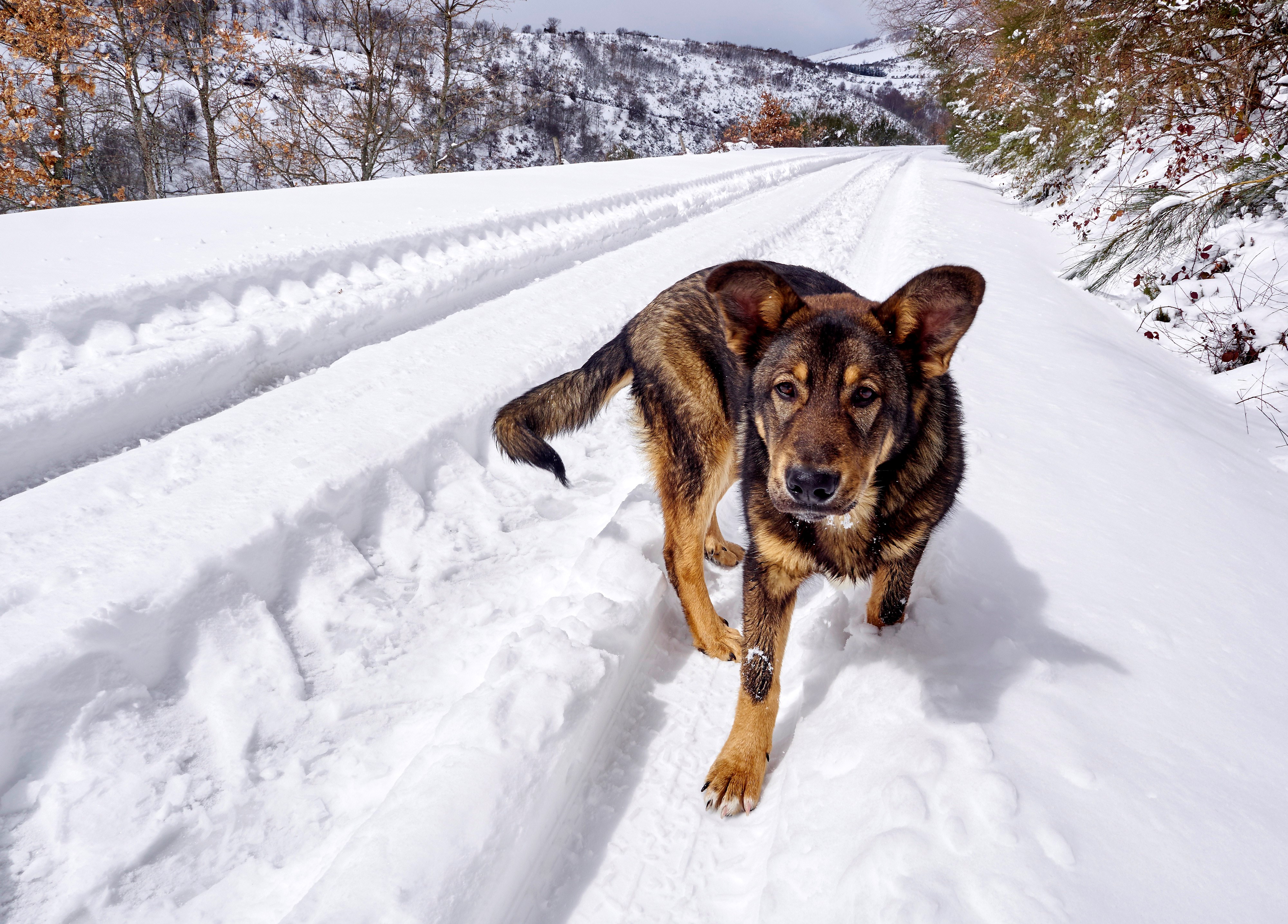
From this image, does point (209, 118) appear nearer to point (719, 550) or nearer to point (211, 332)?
point (211, 332)

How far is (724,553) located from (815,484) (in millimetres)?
1473

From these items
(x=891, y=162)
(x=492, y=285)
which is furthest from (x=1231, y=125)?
(x=891, y=162)

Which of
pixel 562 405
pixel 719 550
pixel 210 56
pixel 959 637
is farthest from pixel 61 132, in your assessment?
pixel 959 637

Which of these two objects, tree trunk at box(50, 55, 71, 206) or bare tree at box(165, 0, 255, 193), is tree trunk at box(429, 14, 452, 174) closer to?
bare tree at box(165, 0, 255, 193)

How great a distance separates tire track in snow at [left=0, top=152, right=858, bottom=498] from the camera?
10.7 ft

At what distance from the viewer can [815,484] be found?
1.65 m

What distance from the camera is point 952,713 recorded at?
183cm

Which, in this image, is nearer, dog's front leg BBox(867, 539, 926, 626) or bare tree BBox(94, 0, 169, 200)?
dog's front leg BBox(867, 539, 926, 626)

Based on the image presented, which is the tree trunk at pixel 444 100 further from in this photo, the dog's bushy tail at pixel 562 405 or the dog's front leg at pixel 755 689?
the dog's front leg at pixel 755 689

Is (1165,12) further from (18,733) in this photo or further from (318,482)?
(18,733)

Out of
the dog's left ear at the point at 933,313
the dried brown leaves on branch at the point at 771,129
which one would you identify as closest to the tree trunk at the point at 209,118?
the dog's left ear at the point at 933,313

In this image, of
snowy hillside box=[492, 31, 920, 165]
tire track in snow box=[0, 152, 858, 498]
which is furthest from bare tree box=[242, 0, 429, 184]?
tire track in snow box=[0, 152, 858, 498]

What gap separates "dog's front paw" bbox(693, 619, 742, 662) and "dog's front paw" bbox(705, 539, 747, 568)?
0.56 meters

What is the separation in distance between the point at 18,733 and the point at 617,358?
2385mm
